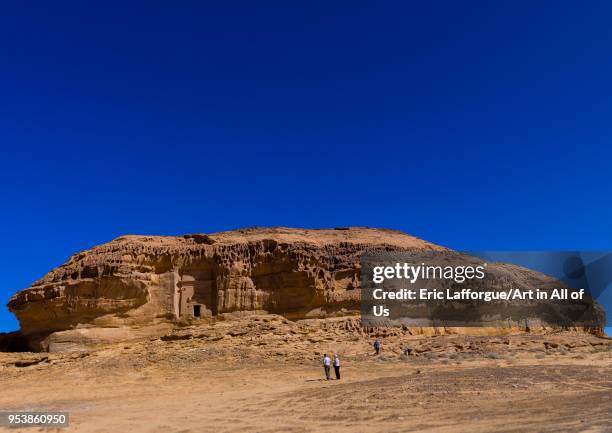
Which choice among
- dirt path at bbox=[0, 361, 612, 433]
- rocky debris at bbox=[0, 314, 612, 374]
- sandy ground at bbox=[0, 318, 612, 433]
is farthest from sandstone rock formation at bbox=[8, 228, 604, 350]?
dirt path at bbox=[0, 361, 612, 433]

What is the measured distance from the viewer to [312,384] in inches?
758

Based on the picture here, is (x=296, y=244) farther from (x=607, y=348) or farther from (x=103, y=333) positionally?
(x=607, y=348)

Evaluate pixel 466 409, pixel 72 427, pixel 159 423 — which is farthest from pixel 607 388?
pixel 72 427

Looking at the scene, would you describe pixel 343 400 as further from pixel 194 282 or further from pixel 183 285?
pixel 183 285

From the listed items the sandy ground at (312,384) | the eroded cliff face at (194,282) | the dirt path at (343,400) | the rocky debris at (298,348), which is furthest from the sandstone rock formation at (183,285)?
the dirt path at (343,400)

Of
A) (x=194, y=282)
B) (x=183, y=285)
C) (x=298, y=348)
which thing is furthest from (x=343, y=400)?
(x=183, y=285)

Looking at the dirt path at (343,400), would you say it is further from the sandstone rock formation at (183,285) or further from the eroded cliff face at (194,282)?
the eroded cliff face at (194,282)

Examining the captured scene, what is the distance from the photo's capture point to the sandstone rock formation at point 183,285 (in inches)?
1299

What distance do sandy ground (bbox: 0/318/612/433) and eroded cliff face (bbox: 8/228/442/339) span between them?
308 cm

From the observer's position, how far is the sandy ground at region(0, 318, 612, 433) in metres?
11.3

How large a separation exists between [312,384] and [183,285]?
18.3 metres

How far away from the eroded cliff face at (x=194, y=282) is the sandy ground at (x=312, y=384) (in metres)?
3.08

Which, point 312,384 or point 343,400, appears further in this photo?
point 312,384

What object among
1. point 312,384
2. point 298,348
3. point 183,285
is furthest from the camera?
point 183,285
